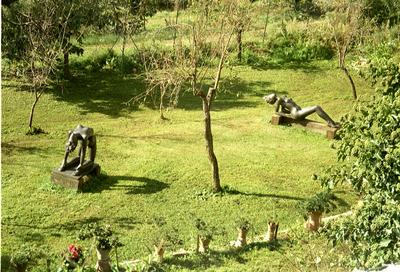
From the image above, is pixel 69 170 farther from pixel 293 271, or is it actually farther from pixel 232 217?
pixel 293 271

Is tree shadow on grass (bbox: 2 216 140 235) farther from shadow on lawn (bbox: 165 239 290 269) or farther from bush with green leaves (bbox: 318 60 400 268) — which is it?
bush with green leaves (bbox: 318 60 400 268)

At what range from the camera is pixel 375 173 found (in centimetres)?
573

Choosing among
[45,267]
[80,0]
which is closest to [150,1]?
[80,0]

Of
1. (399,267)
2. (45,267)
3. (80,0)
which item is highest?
(80,0)

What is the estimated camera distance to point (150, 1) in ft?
76.5

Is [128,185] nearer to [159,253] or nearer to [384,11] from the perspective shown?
[159,253]

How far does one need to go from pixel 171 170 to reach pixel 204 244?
13.5 feet

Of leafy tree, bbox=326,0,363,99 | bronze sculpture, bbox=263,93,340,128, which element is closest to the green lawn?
bronze sculpture, bbox=263,93,340,128

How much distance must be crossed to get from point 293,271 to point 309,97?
36.8 ft

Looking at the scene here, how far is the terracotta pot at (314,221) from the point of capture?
9827mm

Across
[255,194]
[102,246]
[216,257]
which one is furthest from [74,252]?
[255,194]

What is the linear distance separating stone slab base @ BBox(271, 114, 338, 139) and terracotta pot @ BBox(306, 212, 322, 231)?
5.22 meters

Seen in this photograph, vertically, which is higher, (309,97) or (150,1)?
(150,1)

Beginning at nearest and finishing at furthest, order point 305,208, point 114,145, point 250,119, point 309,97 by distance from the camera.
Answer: point 305,208
point 114,145
point 250,119
point 309,97
